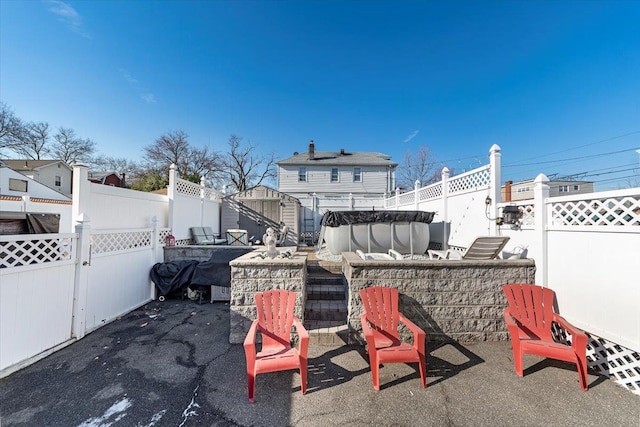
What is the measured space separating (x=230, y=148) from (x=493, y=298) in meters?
23.4

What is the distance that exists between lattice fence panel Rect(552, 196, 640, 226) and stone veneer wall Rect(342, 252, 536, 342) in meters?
1.06

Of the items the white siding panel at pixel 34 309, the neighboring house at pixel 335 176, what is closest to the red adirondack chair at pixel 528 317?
the white siding panel at pixel 34 309

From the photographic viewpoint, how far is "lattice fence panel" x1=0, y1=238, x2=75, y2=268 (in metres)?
2.68

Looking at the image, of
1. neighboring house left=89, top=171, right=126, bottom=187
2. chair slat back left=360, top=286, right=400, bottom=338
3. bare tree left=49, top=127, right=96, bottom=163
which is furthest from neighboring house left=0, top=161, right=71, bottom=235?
bare tree left=49, top=127, right=96, bottom=163

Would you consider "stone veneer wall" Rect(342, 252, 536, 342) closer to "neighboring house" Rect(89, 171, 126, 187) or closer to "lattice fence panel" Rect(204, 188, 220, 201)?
"lattice fence panel" Rect(204, 188, 220, 201)

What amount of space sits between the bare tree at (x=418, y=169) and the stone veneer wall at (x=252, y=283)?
19946 millimetres

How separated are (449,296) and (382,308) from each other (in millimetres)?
1099

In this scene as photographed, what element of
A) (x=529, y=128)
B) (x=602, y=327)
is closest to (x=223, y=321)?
(x=602, y=327)

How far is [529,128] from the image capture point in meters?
14.8

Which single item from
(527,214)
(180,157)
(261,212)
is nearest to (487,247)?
(527,214)

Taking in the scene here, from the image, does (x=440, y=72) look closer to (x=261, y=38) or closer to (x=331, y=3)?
(x=331, y=3)

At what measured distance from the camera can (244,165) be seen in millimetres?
22938

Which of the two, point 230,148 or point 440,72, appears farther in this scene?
point 230,148

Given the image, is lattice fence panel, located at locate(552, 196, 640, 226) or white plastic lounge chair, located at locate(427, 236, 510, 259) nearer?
lattice fence panel, located at locate(552, 196, 640, 226)
